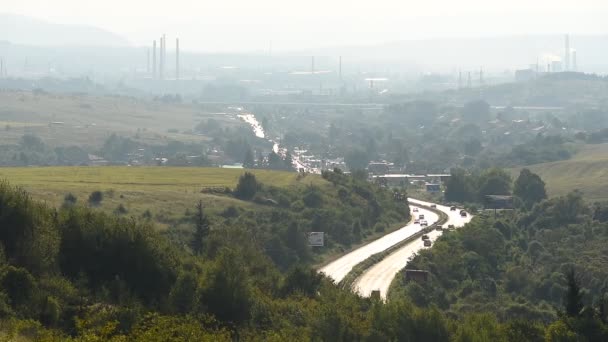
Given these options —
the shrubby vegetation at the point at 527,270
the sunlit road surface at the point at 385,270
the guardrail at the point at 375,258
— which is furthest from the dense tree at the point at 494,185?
the sunlit road surface at the point at 385,270

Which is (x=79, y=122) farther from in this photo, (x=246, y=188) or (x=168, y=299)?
(x=168, y=299)

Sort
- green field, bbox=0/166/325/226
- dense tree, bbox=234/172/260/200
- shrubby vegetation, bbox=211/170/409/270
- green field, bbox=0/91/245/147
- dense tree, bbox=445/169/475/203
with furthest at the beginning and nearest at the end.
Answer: green field, bbox=0/91/245/147 → dense tree, bbox=445/169/475/203 → dense tree, bbox=234/172/260/200 → shrubby vegetation, bbox=211/170/409/270 → green field, bbox=0/166/325/226

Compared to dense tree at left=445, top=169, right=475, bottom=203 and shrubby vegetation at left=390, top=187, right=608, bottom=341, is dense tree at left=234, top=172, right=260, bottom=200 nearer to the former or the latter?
shrubby vegetation at left=390, top=187, right=608, bottom=341

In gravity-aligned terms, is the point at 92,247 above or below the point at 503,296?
above

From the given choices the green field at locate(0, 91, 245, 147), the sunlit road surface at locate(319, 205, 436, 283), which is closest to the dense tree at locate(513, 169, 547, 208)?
the sunlit road surface at locate(319, 205, 436, 283)

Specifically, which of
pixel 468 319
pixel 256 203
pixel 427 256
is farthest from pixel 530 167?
pixel 468 319

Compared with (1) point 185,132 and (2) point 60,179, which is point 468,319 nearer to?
(2) point 60,179
